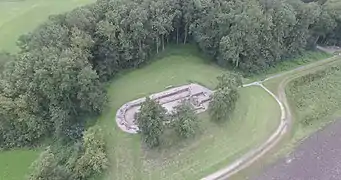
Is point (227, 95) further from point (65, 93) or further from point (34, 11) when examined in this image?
point (34, 11)

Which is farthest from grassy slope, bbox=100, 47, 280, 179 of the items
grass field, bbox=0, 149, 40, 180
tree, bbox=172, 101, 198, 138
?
grass field, bbox=0, 149, 40, 180

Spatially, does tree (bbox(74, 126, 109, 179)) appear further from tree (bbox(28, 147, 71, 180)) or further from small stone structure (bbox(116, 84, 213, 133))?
small stone structure (bbox(116, 84, 213, 133))

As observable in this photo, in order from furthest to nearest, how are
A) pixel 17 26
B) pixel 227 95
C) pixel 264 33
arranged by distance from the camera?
pixel 17 26 → pixel 264 33 → pixel 227 95

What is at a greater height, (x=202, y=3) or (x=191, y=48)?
(x=202, y=3)

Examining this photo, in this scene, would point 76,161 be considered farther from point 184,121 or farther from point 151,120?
point 184,121

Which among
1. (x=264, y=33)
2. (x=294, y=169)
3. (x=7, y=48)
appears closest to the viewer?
(x=294, y=169)

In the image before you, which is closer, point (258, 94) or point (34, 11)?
point (258, 94)

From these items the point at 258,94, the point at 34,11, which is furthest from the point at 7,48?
the point at 258,94

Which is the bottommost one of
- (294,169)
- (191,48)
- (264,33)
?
(294,169)
